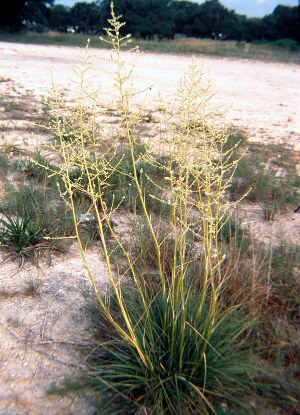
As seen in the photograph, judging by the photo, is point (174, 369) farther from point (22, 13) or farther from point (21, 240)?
point (22, 13)

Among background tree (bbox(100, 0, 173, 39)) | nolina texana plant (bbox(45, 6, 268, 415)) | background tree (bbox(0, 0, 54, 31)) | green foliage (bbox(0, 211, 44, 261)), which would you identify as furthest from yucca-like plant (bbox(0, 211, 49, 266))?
background tree (bbox(0, 0, 54, 31))

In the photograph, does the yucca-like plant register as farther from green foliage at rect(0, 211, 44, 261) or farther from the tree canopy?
the tree canopy

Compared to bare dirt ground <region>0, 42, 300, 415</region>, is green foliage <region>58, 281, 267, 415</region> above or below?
above

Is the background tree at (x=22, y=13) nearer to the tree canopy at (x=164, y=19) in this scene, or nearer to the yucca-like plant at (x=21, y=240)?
the tree canopy at (x=164, y=19)

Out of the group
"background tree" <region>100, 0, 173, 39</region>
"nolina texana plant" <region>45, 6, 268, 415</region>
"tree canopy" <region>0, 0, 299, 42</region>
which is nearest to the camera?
"nolina texana plant" <region>45, 6, 268, 415</region>

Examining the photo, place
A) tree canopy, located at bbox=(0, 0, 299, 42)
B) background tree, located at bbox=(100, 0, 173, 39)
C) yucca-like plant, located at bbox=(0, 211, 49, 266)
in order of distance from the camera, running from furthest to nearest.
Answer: background tree, located at bbox=(100, 0, 173, 39) < tree canopy, located at bbox=(0, 0, 299, 42) < yucca-like plant, located at bbox=(0, 211, 49, 266)

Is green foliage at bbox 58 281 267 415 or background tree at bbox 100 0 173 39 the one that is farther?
background tree at bbox 100 0 173 39

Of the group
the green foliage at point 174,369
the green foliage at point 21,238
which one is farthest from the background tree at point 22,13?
the green foliage at point 174,369

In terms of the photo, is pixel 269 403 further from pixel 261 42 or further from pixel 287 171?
pixel 261 42

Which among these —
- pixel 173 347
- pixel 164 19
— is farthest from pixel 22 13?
pixel 173 347

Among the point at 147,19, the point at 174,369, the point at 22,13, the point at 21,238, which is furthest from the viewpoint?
the point at 22,13

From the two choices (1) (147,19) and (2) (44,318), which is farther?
(1) (147,19)

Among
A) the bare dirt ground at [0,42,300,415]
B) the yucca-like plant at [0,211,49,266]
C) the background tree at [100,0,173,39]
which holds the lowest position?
the bare dirt ground at [0,42,300,415]

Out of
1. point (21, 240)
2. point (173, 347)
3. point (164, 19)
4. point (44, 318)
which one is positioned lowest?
point (44, 318)
